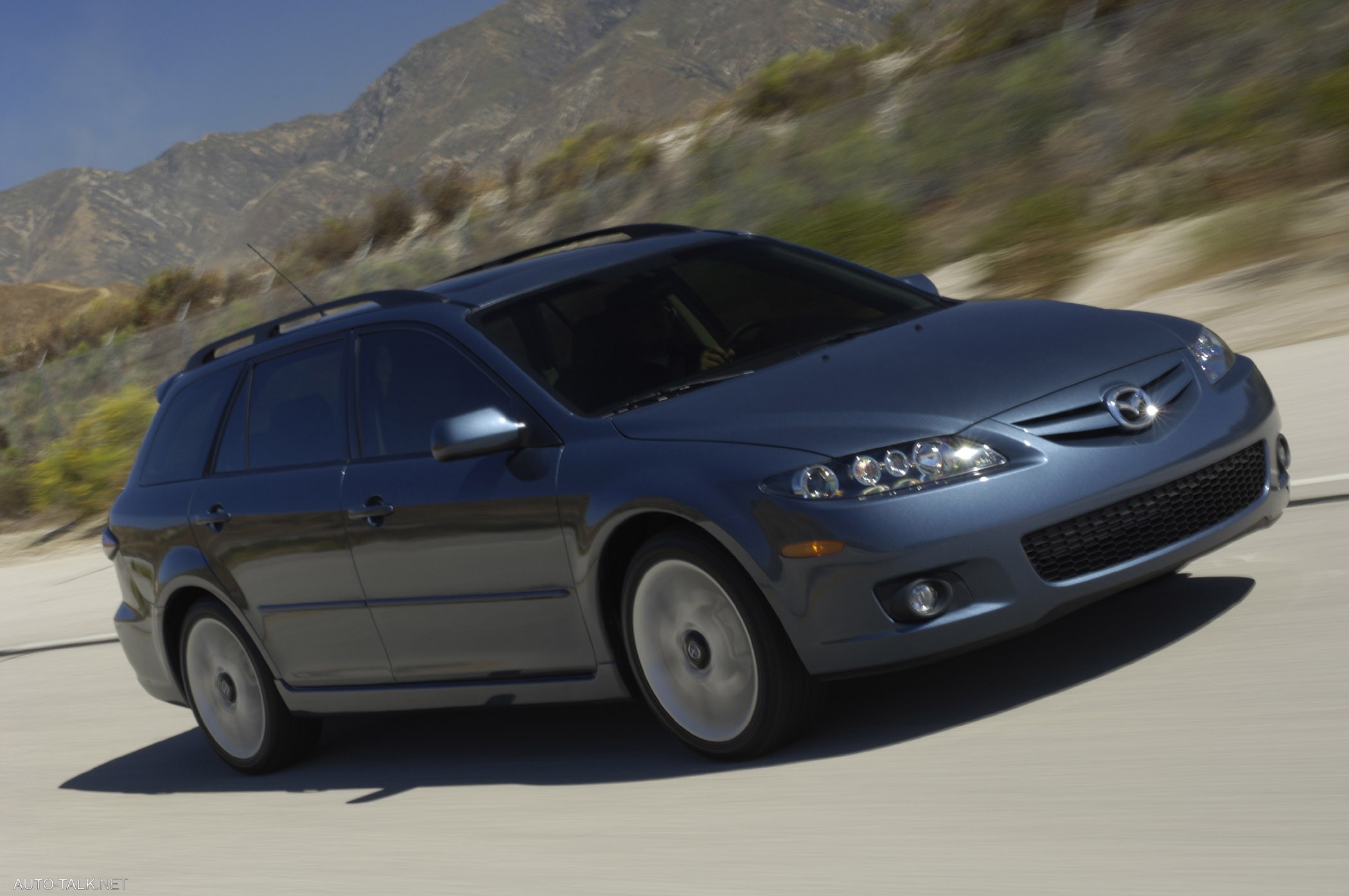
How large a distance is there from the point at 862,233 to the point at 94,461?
855 centimetres

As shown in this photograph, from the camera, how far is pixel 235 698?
6930 millimetres

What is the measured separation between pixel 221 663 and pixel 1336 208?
8.61m

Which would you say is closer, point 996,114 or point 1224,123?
point 1224,123

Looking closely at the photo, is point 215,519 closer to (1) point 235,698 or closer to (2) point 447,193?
(1) point 235,698

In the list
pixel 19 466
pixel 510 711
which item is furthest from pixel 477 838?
pixel 19 466

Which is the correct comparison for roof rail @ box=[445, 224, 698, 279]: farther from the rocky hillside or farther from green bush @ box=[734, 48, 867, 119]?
the rocky hillside

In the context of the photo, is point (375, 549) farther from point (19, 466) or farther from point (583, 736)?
point (19, 466)

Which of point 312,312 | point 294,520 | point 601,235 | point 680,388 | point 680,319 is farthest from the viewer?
point 601,235

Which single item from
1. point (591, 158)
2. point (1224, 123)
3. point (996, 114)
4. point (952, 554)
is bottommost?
point (952, 554)

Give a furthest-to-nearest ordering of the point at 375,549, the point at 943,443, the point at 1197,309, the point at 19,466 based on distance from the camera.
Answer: the point at 19,466 < the point at 1197,309 < the point at 375,549 < the point at 943,443

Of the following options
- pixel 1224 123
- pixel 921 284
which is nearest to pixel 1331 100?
pixel 1224 123

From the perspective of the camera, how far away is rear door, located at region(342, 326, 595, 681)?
210 inches

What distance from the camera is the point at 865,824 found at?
429 cm

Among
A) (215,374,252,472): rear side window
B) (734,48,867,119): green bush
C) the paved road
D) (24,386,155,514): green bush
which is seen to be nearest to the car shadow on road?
the paved road
